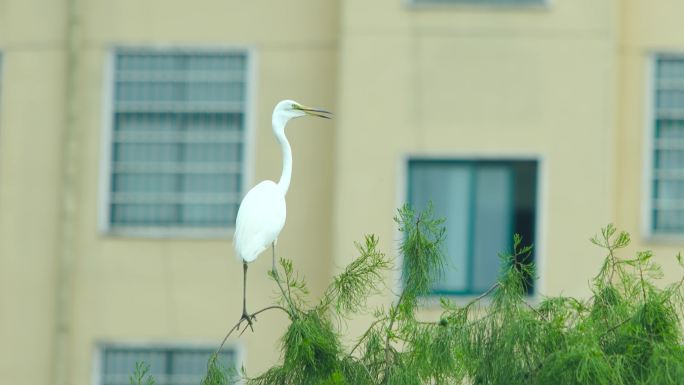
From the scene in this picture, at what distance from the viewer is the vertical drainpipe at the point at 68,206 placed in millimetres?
20453

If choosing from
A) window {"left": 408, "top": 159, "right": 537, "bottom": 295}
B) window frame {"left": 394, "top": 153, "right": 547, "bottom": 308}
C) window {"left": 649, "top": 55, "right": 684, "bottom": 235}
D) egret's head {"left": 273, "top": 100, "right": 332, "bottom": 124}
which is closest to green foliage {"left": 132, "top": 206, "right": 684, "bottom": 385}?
egret's head {"left": 273, "top": 100, "right": 332, "bottom": 124}

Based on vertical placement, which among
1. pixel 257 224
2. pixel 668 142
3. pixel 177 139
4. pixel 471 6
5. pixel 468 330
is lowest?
pixel 468 330

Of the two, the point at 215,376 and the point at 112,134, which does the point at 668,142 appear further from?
the point at 215,376

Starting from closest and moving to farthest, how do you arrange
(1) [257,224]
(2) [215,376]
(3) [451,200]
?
(2) [215,376] → (1) [257,224] → (3) [451,200]

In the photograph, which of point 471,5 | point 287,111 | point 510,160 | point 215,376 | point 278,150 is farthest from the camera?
point 278,150

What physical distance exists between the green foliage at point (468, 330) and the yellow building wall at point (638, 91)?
890 cm

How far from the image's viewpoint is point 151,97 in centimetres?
2059

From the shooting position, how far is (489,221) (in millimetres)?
20141

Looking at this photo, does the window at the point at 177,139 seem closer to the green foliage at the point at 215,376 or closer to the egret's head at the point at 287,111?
the egret's head at the point at 287,111

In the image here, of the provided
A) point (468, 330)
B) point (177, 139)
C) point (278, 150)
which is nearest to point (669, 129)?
point (278, 150)

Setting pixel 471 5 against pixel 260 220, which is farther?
pixel 471 5

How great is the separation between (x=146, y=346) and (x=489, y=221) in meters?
3.72

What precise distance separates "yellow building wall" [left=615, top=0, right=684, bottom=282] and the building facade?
20 mm

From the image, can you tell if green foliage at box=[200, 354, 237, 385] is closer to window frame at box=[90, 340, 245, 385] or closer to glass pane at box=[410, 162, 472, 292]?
glass pane at box=[410, 162, 472, 292]
